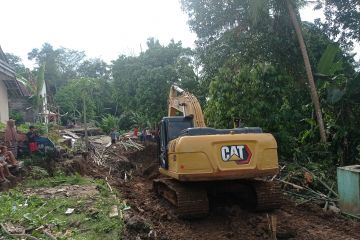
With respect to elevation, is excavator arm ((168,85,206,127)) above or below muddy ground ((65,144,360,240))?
above

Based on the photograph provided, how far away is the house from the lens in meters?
16.2

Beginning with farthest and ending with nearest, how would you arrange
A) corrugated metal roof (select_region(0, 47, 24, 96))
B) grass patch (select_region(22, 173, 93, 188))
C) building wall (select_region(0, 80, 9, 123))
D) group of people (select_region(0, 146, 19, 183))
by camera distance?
1. building wall (select_region(0, 80, 9, 123))
2. corrugated metal roof (select_region(0, 47, 24, 96))
3. grass patch (select_region(22, 173, 93, 188))
4. group of people (select_region(0, 146, 19, 183))

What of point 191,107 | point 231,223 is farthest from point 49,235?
point 191,107

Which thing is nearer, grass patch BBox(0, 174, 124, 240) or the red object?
grass patch BBox(0, 174, 124, 240)

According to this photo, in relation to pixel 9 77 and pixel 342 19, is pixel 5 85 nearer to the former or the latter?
pixel 9 77

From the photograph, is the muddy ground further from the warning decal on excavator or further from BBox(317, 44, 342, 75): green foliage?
BBox(317, 44, 342, 75): green foliage

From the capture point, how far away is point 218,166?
24.4ft

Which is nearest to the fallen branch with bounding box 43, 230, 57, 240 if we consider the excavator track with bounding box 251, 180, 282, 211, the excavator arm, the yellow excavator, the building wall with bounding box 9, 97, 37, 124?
the yellow excavator

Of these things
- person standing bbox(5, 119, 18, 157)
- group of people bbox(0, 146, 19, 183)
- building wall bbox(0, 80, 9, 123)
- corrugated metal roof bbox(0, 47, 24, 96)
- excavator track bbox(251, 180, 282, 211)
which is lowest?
excavator track bbox(251, 180, 282, 211)

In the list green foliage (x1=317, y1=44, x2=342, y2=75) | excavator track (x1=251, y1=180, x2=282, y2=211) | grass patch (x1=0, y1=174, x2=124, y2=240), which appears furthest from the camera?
green foliage (x1=317, y1=44, x2=342, y2=75)

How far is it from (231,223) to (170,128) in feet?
8.51

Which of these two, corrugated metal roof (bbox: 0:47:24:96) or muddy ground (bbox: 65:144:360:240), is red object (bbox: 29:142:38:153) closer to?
corrugated metal roof (bbox: 0:47:24:96)

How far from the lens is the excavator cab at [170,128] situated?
908 cm

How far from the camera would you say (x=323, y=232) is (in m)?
6.94
